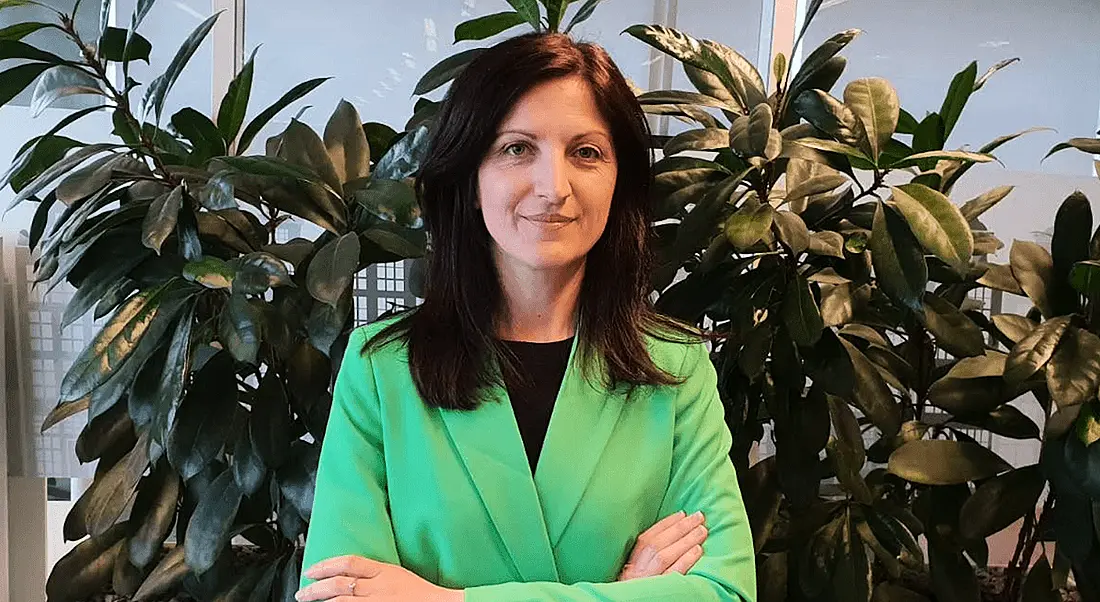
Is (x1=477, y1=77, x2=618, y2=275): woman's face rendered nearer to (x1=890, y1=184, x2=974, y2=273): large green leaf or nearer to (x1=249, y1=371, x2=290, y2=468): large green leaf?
(x1=890, y1=184, x2=974, y2=273): large green leaf

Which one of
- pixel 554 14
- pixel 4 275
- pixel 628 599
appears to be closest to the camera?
pixel 628 599

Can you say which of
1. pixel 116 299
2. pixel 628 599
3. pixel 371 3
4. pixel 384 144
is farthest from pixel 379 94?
pixel 628 599

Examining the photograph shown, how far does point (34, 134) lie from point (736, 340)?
5.56 feet

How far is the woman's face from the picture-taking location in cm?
98

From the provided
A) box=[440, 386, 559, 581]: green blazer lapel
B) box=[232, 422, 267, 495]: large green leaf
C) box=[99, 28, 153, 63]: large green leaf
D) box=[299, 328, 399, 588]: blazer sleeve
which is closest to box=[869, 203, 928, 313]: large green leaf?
box=[440, 386, 559, 581]: green blazer lapel

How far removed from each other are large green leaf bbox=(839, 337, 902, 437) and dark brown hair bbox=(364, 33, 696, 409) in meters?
0.51

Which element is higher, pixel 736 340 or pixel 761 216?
pixel 761 216

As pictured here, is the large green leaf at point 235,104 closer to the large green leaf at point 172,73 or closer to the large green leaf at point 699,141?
the large green leaf at point 172,73

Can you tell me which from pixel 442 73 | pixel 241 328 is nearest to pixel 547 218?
pixel 241 328

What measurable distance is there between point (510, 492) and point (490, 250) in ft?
0.94

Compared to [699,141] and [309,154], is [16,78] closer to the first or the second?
[309,154]

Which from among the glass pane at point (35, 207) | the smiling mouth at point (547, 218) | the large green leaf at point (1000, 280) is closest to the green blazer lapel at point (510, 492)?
the smiling mouth at point (547, 218)

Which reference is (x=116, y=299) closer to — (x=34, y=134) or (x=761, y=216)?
(x=34, y=134)

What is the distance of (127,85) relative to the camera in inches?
62.6
